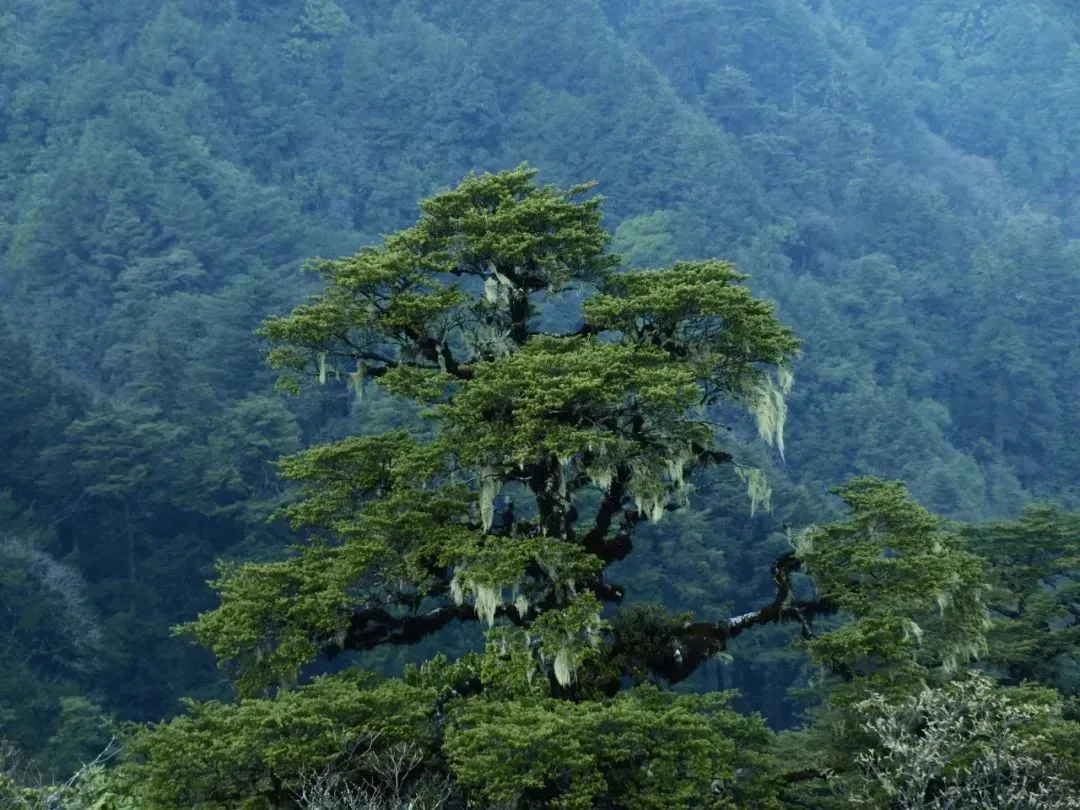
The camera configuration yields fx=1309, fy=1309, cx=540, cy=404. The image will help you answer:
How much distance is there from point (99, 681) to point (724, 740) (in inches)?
1360

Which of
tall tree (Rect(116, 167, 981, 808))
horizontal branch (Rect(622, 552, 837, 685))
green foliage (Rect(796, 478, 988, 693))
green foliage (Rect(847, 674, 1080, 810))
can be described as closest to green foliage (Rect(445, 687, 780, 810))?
tall tree (Rect(116, 167, 981, 808))

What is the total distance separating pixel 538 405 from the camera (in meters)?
15.5

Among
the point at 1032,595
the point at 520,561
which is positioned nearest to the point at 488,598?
the point at 520,561

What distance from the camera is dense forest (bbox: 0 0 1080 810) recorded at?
1548cm

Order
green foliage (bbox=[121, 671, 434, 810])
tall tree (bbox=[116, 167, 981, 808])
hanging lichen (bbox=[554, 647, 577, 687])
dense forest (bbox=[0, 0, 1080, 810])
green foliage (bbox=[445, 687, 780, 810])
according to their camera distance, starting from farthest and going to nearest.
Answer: dense forest (bbox=[0, 0, 1080, 810]), hanging lichen (bbox=[554, 647, 577, 687]), tall tree (bbox=[116, 167, 981, 808]), green foliage (bbox=[121, 671, 434, 810]), green foliage (bbox=[445, 687, 780, 810])

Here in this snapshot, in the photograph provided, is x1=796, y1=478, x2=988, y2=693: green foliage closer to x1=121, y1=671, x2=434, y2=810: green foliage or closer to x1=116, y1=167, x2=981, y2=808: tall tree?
x1=116, y1=167, x2=981, y2=808: tall tree

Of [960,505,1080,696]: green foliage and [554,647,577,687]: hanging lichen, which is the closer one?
[554,647,577,687]: hanging lichen

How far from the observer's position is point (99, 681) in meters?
44.6

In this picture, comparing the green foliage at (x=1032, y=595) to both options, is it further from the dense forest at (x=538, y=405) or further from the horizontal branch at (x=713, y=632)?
the horizontal branch at (x=713, y=632)

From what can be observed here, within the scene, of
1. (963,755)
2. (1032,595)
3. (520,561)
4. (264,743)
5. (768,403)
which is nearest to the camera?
(264,743)

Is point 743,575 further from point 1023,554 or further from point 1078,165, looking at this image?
A: point 1078,165

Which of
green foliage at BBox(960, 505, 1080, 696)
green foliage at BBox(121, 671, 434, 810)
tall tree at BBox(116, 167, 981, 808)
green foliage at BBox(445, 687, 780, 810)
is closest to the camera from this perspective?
green foliage at BBox(445, 687, 780, 810)

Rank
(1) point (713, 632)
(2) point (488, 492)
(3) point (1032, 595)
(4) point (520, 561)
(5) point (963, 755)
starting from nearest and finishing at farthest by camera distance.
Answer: (5) point (963, 755) < (4) point (520, 561) < (2) point (488, 492) < (1) point (713, 632) < (3) point (1032, 595)

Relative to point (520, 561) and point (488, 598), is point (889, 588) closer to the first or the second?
point (520, 561)
